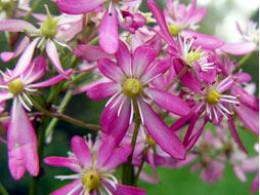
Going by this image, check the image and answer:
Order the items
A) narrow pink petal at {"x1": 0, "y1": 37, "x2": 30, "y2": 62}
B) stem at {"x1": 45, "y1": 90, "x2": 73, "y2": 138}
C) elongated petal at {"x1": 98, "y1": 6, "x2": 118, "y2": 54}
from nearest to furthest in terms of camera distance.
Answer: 1. elongated petal at {"x1": 98, "y1": 6, "x2": 118, "y2": 54}
2. narrow pink petal at {"x1": 0, "y1": 37, "x2": 30, "y2": 62}
3. stem at {"x1": 45, "y1": 90, "x2": 73, "y2": 138}

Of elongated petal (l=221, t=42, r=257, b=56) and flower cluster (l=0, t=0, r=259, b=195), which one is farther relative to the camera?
elongated petal (l=221, t=42, r=257, b=56)

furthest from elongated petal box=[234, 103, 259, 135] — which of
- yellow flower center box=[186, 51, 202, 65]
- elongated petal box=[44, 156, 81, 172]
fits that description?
elongated petal box=[44, 156, 81, 172]

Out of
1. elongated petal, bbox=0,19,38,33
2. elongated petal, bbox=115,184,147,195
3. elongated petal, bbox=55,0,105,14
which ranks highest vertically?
elongated petal, bbox=55,0,105,14

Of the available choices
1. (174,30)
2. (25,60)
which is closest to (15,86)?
(25,60)

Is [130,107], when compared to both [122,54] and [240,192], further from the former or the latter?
[240,192]

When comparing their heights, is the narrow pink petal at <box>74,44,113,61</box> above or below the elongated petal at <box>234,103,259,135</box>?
above

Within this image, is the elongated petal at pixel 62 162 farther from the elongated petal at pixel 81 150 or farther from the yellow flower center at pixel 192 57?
the yellow flower center at pixel 192 57

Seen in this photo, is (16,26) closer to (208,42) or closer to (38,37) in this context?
(38,37)

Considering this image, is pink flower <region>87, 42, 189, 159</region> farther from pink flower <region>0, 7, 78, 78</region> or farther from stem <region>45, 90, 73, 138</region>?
stem <region>45, 90, 73, 138</region>
